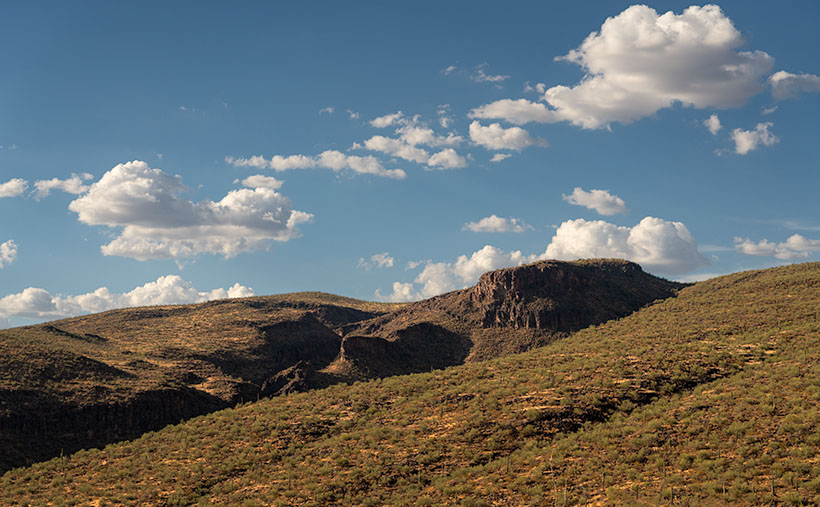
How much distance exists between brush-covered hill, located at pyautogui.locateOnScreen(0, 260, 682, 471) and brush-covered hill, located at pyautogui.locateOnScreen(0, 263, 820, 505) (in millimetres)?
16297

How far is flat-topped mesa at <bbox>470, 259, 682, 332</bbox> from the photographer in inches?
4456

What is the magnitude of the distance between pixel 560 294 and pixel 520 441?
81003 millimetres

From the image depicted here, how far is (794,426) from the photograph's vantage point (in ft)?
106

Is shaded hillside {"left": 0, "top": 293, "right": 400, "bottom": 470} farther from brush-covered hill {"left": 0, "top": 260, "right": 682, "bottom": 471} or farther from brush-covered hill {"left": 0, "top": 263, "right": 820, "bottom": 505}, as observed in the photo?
brush-covered hill {"left": 0, "top": 263, "right": 820, "bottom": 505}

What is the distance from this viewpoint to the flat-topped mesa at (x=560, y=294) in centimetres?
11319

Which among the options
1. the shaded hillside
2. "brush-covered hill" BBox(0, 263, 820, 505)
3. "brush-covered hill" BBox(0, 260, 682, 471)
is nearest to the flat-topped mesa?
"brush-covered hill" BBox(0, 260, 682, 471)

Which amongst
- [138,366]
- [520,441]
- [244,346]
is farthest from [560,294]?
[520,441]

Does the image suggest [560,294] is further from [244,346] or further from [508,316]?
[244,346]

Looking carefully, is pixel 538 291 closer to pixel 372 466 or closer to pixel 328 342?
pixel 328 342

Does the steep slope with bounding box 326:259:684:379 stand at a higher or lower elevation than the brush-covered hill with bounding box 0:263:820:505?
higher

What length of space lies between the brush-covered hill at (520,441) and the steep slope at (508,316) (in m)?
41.7

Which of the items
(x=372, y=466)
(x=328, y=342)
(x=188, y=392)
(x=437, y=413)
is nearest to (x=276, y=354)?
(x=328, y=342)

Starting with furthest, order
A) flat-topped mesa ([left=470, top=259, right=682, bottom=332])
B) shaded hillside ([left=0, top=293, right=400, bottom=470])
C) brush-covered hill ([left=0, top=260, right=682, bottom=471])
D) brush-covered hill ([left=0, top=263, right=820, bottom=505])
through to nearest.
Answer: flat-topped mesa ([left=470, top=259, right=682, bottom=332]) < brush-covered hill ([left=0, top=260, right=682, bottom=471]) < shaded hillside ([left=0, top=293, right=400, bottom=470]) < brush-covered hill ([left=0, top=263, right=820, bottom=505])

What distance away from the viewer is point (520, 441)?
40625 mm
